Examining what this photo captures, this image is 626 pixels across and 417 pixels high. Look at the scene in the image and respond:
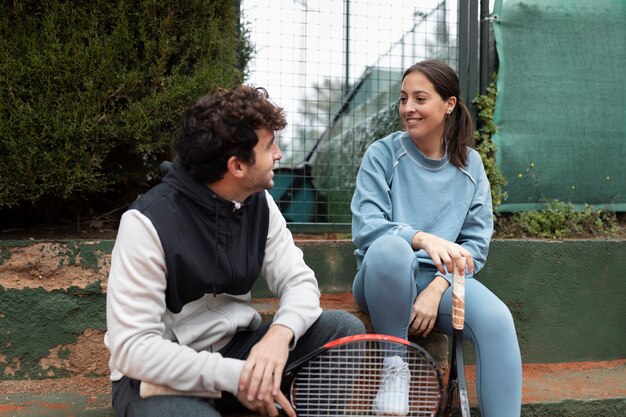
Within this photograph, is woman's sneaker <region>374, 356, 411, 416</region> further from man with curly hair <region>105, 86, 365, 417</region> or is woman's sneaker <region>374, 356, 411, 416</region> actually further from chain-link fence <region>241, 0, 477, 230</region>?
chain-link fence <region>241, 0, 477, 230</region>

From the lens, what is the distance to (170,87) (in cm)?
340

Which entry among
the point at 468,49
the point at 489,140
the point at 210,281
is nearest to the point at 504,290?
the point at 489,140

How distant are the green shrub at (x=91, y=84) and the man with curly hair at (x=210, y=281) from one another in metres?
1.12

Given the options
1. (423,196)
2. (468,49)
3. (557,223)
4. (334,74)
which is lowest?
(557,223)

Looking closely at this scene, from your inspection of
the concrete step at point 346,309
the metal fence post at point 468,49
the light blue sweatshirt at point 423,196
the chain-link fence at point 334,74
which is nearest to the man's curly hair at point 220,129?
the light blue sweatshirt at point 423,196

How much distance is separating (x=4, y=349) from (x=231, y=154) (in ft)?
5.88

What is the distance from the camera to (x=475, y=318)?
2650mm

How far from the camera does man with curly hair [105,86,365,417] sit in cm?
202

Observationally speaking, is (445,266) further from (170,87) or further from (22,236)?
(22,236)

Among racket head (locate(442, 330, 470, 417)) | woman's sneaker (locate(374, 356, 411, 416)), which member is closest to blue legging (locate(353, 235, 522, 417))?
racket head (locate(442, 330, 470, 417))

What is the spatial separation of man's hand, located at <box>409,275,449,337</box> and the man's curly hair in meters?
1.02

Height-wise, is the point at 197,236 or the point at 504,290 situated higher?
the point at 197,236

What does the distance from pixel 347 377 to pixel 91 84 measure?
6.54ft

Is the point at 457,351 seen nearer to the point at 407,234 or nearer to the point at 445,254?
the point at 445,254
